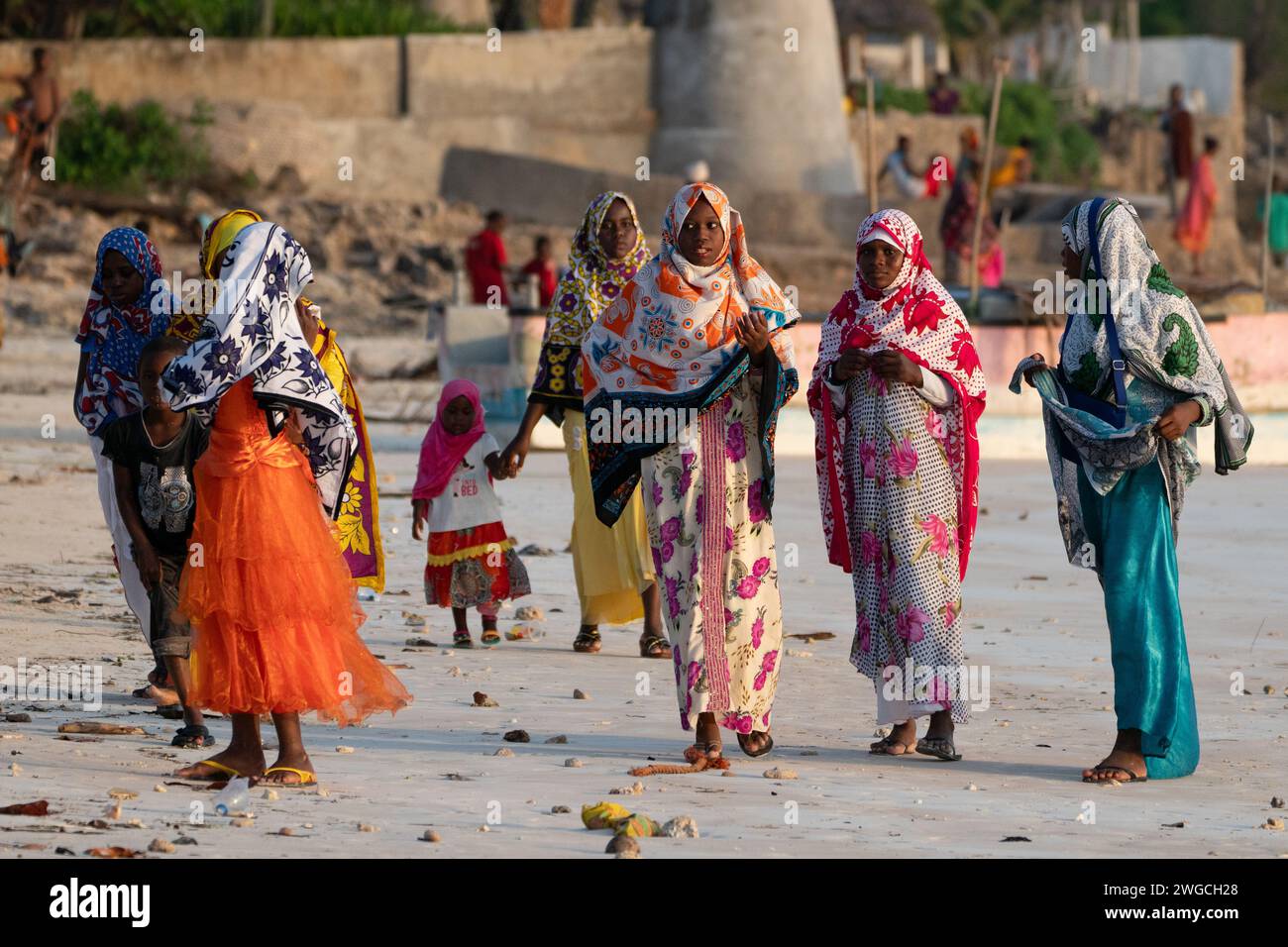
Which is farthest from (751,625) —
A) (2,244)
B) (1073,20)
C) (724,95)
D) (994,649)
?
(1073,20)

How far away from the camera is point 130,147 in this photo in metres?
28.6

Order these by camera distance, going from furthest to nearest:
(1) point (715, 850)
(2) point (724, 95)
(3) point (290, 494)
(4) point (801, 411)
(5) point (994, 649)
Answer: (2) point (724, 95), (4) point (801, 411), (5) point (994, 649), (3) point (290, 494), (1) point (715, 850)

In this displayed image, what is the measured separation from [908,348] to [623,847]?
2.13 metres

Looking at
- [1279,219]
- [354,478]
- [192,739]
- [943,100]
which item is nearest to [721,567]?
[354,478]

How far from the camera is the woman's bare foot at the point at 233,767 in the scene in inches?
248

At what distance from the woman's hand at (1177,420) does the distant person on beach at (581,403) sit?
289 centimetres

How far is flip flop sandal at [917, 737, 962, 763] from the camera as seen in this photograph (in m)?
6.90

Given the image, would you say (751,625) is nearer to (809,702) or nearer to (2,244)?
(809,702)

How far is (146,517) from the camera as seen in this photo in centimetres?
681

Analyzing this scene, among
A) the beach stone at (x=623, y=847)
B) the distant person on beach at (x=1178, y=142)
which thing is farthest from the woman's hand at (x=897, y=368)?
the distant person on beach at (x=1178, y=142)

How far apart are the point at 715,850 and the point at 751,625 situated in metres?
1.39

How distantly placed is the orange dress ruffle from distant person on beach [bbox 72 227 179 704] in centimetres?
125

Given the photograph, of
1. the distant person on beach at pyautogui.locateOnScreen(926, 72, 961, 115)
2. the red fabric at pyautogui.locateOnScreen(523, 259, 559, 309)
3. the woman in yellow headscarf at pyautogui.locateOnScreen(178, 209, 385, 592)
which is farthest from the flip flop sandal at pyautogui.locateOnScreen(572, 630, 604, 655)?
the distant person on beach at pyautogui.locateOnScreen(926, 72, 961, 115)

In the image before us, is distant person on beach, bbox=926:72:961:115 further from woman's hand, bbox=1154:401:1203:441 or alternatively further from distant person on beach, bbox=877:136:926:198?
woman's hand, bbox=1154:401:1203:441
